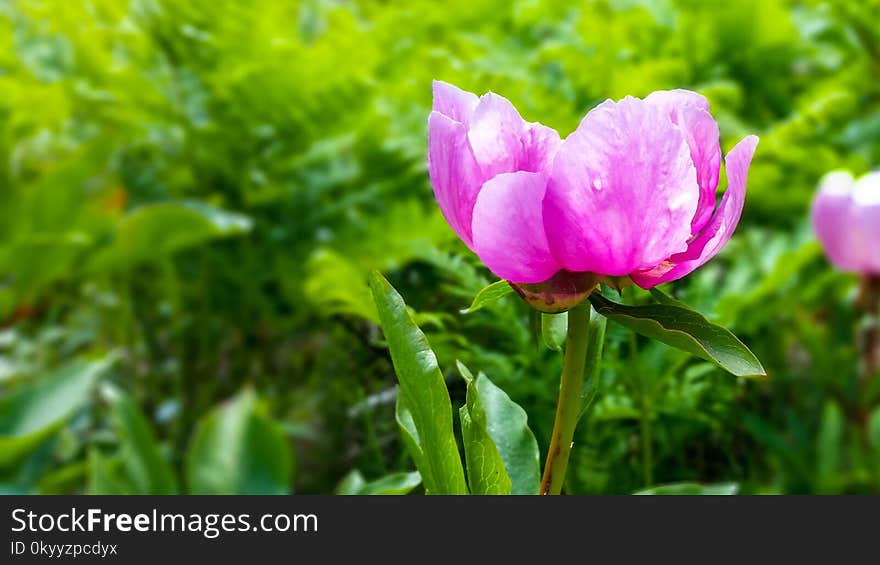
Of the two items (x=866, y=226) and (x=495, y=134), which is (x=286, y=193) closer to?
(x=866, y=226)

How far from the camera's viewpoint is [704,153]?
238 mm

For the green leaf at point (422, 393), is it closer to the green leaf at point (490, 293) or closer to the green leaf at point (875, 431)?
the green leaf at point (490, 293)

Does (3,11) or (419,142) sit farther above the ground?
(3,11)

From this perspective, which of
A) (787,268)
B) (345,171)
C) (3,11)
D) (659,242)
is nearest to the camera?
(659,242)

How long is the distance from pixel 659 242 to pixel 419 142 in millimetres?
454

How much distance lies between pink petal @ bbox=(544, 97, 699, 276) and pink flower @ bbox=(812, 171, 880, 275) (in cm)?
51

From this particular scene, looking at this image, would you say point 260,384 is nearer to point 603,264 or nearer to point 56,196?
point 56,196

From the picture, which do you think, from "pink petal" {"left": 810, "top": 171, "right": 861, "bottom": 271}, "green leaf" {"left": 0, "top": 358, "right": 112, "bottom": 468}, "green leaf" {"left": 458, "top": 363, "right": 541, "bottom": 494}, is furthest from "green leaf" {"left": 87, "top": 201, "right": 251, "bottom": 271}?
"green leaf" {"left": 458, "top": 363, "right": 541, "bottom": 494}

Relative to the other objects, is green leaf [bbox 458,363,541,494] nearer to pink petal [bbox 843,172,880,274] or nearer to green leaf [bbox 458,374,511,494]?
green leaf [bbox 458,374,511,494]

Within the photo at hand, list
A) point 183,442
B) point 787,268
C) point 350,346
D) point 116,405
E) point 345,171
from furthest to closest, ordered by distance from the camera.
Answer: point 183,442
point 345,171
point 116,405
point 787,268
point 350,346

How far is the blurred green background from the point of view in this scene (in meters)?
0.76

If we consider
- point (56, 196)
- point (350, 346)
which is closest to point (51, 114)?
point (56, 196)

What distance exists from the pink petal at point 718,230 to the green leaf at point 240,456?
0.67 m

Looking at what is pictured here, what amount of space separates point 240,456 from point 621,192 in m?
0.72
